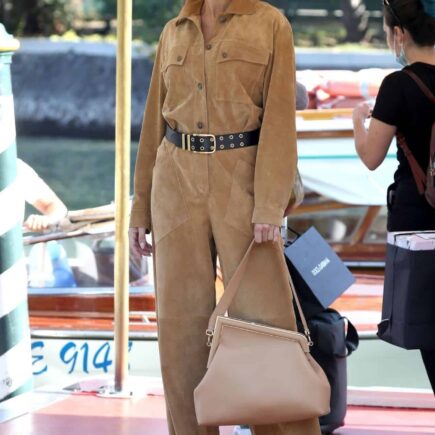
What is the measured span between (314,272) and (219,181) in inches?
26.9

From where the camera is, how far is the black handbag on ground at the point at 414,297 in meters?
3.87

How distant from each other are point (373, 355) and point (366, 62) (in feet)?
57.2

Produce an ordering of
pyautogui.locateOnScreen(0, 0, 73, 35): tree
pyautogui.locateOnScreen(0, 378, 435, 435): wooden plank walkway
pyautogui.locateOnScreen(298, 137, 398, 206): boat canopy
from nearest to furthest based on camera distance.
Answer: pyautogui.locateOnScreen(0, 378, 435, 435): wooden plank walkway < pyautogui.locateOnScreen(298, 137, 398, 206): boat canopy < pyautogui.locateOnScreen(0, 0, 73, 35): tree

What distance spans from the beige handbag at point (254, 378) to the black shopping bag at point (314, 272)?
1.76 ft

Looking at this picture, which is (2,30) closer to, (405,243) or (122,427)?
(122,427)

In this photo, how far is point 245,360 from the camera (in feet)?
12.0

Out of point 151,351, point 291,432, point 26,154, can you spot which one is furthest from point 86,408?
point 26,154

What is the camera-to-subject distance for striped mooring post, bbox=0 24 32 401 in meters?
4.82

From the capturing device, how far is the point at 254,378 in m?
3.63

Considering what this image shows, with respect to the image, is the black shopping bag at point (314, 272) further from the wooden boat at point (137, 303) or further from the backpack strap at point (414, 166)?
the wooden boat at point (137, 303)

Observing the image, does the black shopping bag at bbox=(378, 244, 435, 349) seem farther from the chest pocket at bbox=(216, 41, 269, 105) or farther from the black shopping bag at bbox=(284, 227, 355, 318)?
the chest pocket at bbox=(216, 41, 269, 105)

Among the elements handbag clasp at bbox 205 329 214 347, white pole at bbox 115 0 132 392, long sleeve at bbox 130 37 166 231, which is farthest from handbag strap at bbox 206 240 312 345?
white pole at bbox 115 0 132 392

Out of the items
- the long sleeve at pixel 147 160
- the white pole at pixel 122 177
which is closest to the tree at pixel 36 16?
the white pole at pixel 122 177

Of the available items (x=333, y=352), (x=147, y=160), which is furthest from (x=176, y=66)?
(x=333, y=352)
